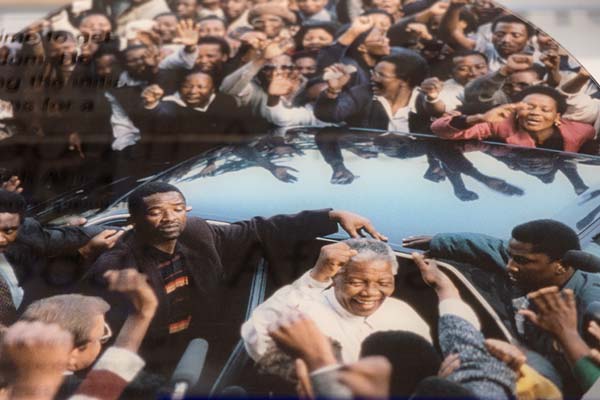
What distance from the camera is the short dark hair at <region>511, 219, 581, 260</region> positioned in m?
1.63

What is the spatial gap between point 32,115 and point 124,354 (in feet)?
2.40

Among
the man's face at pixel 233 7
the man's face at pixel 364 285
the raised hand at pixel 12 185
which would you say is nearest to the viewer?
the man's face at pixel 364 285

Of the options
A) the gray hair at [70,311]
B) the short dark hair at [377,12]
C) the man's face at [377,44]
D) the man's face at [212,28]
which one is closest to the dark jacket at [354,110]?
the man's face at [377,44]

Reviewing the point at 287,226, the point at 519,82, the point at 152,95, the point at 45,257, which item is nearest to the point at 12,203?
the point at 45,257

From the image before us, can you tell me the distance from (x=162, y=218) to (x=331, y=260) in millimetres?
414

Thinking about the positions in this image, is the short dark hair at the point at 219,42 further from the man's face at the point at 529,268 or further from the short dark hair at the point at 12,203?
the man's face at the point at 529,268

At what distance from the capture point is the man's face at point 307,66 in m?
1.92

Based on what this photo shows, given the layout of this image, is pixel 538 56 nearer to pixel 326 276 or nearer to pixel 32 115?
pixel 326 276

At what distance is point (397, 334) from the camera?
154 centimetres

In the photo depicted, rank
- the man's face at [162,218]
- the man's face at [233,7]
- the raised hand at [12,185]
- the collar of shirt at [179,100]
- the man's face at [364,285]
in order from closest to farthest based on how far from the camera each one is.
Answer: the man's face at [364,285] < the man's face at [162,218] < the raised hand at [12,185] < the collar of shirt at [179,100] < the man's face at [233,7]

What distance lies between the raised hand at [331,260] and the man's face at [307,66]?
512mm

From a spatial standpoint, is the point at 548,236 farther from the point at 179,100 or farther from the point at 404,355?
the point at 179,100

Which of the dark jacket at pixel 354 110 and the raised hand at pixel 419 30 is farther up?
the raised hand at pixel 419 30

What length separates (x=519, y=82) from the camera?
1.87 m
